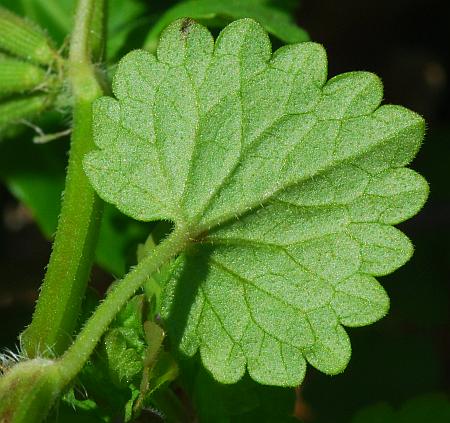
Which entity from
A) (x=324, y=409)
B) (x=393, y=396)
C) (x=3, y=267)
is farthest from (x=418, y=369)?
(x=3, y=267)

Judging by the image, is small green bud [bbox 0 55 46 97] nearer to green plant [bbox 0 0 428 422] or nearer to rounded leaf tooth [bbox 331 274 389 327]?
green plant [bbox 0 0 428 422]

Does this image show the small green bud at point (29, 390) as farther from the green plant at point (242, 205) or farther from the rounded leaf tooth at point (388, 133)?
the rounded leaf tooth at point (388, 133)

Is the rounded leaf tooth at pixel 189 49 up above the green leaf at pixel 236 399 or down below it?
above

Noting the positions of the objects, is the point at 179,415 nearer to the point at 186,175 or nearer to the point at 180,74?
the point at 186,175

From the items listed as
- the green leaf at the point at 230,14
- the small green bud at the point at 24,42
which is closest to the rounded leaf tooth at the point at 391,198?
the green leaf at the point at 230,14

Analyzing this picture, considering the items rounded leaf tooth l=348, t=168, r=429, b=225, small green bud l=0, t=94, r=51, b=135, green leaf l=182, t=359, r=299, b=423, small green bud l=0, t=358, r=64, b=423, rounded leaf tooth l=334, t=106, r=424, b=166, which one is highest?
rounded leaf tooth l=334, t=106, r=424, b=166

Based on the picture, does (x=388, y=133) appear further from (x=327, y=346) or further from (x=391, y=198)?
(x=327, y=346)

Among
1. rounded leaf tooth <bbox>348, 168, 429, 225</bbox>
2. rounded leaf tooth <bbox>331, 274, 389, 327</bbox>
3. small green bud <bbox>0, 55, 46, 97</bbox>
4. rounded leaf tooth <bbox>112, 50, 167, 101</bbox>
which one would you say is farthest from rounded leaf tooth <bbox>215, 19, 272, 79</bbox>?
small green bud <bbox>0, 55, 46, 97</bbox>
